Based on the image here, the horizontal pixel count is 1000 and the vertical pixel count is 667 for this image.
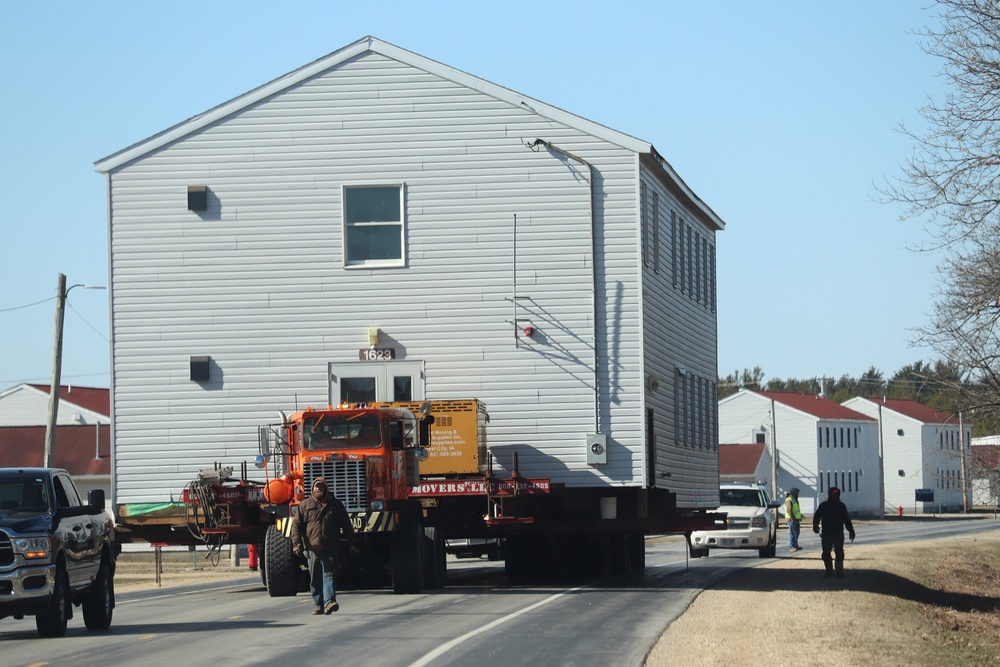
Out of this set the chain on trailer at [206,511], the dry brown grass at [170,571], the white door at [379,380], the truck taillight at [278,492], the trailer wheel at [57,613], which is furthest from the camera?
the dry brown grass at [170,571]

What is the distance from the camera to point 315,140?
25.5 metres

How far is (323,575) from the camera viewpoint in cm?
1892

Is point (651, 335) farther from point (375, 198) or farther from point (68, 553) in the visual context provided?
point (68, 553)

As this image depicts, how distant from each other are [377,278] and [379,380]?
1752 mm

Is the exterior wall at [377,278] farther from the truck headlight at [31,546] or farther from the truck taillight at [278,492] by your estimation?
the truck headlight at [31,546]

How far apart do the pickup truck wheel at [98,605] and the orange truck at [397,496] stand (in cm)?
292

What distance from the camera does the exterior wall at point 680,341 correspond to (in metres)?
26.6

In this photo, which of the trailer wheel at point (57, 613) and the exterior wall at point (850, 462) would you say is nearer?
the trailer wheel at point (57, 613)

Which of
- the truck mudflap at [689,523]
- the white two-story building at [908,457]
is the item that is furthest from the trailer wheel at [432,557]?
the white two-story building at [908,457]

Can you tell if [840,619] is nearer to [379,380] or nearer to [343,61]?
[379,380]

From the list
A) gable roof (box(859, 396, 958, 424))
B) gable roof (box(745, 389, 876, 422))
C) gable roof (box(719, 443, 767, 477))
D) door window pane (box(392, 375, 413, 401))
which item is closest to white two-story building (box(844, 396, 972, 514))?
gable roof (box(859, 396, 958, 424))

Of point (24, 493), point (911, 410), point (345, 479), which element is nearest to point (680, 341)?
point (345, 479)

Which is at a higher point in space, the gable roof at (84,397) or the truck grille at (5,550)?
the gable roof at (84,397)

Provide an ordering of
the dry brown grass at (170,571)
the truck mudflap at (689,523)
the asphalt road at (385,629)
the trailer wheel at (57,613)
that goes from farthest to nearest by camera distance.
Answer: the dry brown grass at (170,571), the truck mudflap at (689,523), the trailer wheel at (57,613), the asphalt road at (385,629)
